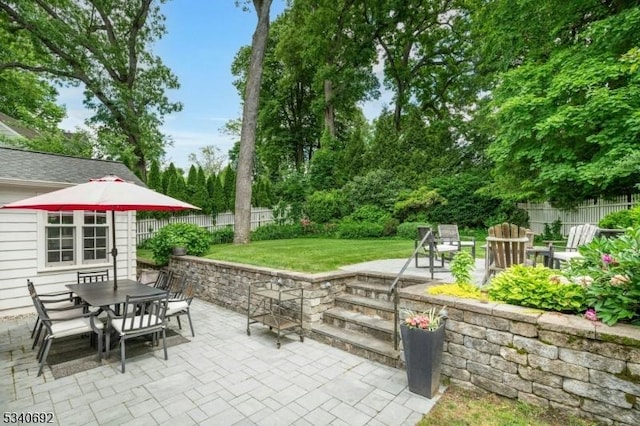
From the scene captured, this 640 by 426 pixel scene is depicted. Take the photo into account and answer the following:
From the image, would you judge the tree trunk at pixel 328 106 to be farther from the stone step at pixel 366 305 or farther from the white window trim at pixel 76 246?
the stone step at pixel 366 305

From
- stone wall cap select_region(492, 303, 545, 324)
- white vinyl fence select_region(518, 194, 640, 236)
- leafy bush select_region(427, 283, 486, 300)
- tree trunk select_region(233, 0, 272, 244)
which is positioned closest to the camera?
stone wall cap select_region(492, 303, 545, 324)

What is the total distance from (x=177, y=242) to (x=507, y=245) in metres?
7.27

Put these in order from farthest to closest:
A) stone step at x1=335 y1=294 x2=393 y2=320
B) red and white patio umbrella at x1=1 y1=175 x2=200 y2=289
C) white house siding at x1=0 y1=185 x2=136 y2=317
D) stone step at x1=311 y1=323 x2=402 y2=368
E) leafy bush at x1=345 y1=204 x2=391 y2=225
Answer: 1. leafy bush at x1=345 y1=204 x2=391 y2=225
2. white house siding at x1=0 y1=185 x2=136 y2=317
3. stone step at x1=335 y1=294 x2=393 y2=320
4. red and white patio umbrella at x1=1 y1=175 x2=200 y2=289
5. stone step at x1=311 y1=323 x2=402 y2=368

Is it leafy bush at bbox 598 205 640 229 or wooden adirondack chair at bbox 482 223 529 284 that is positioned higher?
leafy bush at bbox 598 205 640 229

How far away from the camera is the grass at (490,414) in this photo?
8.34 feet

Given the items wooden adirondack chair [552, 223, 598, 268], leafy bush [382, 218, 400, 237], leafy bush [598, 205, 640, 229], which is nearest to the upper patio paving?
wooden adirondack chair [552, 223, 598, 268]

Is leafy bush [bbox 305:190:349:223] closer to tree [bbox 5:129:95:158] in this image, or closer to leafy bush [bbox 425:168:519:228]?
leafy bush [bbox 425:168:519:228]

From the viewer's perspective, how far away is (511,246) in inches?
169

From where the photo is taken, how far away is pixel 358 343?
401cm

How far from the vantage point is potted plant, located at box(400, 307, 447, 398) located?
2.97m

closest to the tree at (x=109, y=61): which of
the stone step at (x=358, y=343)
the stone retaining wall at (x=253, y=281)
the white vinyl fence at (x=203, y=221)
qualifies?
the white vinyl fence at (x=203, y=221)

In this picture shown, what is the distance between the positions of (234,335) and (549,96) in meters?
9.94

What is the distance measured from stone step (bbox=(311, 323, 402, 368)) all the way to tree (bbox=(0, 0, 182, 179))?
12.0m

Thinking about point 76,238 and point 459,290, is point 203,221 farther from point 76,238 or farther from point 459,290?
point 459,290
